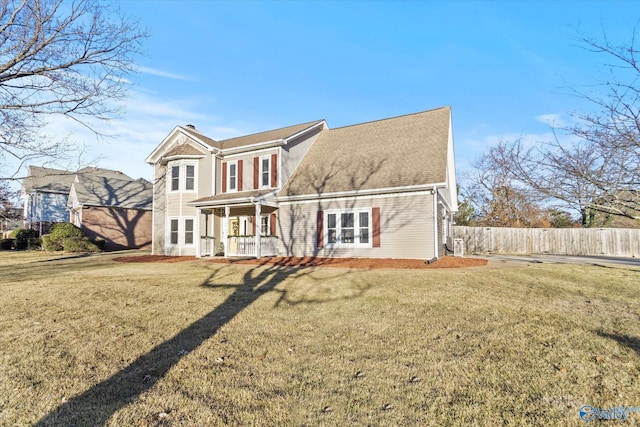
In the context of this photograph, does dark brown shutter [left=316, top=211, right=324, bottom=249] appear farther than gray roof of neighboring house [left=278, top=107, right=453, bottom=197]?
Yes

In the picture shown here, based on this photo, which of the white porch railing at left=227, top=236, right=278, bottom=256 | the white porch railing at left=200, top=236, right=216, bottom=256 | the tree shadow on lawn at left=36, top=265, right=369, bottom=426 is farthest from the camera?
the white porch railing at left=200, top=236, right=216, bottom=256

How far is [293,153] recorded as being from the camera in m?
18.7

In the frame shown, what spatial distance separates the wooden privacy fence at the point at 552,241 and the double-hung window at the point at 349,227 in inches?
475

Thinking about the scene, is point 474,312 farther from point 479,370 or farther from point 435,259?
point 435,259

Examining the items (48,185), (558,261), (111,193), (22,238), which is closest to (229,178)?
(111,193)

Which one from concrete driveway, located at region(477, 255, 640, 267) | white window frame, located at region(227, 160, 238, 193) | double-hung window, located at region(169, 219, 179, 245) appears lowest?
concrete driveway, located at region(477, 255, 640, 267)

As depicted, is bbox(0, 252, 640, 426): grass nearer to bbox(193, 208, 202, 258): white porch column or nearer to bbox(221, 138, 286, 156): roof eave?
bbox(193, 208, 202, 258): white porch column

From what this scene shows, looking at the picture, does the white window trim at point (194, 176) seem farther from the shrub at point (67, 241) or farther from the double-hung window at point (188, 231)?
the shrub at point (67, 241)

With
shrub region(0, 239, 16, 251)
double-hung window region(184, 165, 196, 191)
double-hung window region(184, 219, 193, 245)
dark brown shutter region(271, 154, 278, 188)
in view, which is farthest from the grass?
shrub region(0, 239, 16, 251)

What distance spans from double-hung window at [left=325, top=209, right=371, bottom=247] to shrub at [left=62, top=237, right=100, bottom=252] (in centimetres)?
1802

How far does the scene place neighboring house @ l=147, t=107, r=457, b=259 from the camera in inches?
567

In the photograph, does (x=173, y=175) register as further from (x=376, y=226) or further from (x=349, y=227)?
(x=376, y=226)

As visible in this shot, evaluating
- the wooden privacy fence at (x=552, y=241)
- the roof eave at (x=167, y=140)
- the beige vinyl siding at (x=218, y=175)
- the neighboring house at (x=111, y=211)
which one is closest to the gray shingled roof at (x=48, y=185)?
the neighboring house at (x=111, y=211)

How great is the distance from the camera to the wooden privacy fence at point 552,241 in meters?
22.3
